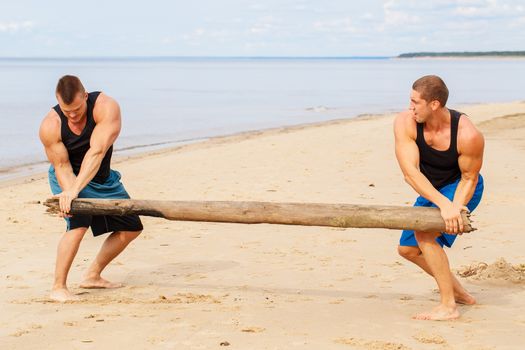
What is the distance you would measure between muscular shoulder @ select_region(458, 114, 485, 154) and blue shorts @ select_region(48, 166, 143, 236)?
2568 millimetres

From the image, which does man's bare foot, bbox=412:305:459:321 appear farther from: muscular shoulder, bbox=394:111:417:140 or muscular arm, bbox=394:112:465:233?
muscular shoulder, bbox=394:111:417:140

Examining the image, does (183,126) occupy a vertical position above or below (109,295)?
below

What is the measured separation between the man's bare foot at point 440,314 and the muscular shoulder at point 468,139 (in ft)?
3.47

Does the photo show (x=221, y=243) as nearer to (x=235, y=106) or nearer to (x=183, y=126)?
(x=183, y=126)

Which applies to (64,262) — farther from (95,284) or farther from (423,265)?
(423,265)

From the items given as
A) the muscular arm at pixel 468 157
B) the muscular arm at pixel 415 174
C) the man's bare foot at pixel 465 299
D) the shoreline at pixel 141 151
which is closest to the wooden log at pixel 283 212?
the muscular arm at pixel 415 174

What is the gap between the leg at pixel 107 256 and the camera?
6.51m

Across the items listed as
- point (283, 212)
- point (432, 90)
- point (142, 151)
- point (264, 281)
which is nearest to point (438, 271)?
point (283, 212)

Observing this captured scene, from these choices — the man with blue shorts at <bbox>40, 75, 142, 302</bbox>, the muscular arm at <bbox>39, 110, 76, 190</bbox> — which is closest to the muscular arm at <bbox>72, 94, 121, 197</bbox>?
the man with blue shorts at <bbox>40, 75, 142, 302</bbox>

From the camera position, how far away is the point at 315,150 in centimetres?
1609

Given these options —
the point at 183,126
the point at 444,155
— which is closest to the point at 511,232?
the point at 444,155

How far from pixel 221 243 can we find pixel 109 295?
206cm

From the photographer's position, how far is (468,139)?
5238 millimetres

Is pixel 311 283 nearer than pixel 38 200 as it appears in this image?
Yes
